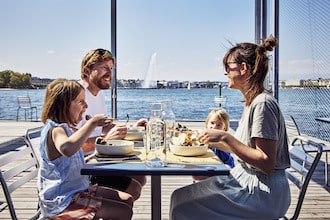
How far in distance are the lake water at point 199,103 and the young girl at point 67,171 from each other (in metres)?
0.30

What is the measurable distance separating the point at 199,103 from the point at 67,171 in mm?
22800

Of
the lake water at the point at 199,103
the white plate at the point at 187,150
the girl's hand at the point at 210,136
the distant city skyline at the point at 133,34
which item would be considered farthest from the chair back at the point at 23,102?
the girl's hand at the point at 210,136

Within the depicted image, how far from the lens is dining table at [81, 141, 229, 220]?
102cm

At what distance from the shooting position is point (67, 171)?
126cm

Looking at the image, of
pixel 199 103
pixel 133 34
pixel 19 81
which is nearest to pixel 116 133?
pixel 19 81

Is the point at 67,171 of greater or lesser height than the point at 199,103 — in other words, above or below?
below

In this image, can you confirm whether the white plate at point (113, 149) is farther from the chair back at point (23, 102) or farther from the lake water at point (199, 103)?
the chair back at point (23, 102)

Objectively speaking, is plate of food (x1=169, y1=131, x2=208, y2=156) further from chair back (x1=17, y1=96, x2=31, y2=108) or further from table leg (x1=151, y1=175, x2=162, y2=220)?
chair back (x1=17, y1=96, x2=31, y2=108)

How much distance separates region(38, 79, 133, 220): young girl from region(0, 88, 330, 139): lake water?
0.30 m

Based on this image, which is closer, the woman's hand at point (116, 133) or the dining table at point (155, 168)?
the dining table at point (155, 168)

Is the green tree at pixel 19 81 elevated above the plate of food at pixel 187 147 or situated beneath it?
elevated above

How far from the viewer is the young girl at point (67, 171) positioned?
1176mm

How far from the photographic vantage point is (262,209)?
46.6 inches

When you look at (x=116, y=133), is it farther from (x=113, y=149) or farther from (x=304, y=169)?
(x=304, y=169)
